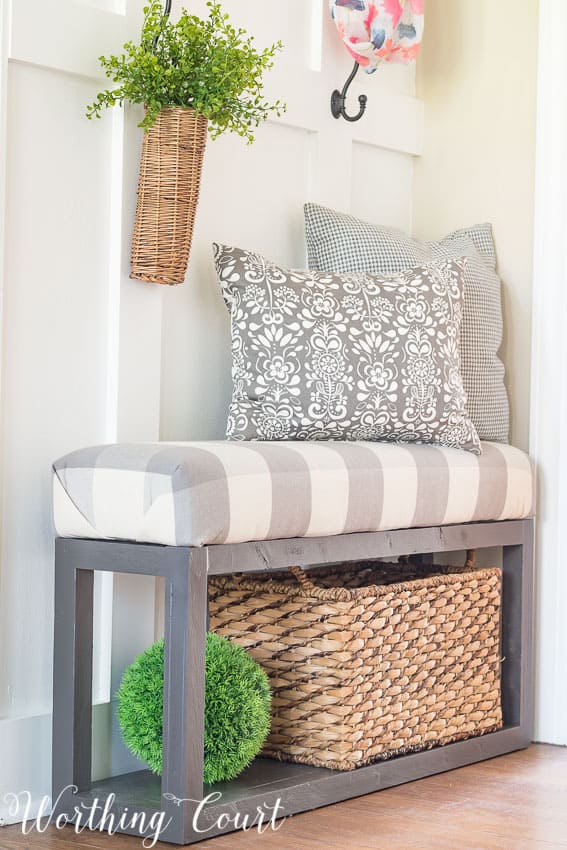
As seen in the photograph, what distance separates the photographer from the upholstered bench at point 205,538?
5.48 ft

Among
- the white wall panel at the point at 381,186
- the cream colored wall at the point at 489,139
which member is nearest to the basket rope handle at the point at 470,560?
the cream colored wall at the point at 489,139

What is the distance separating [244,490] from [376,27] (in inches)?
46.5

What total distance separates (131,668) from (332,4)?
1.41m

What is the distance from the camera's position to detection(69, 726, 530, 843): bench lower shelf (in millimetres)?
1751

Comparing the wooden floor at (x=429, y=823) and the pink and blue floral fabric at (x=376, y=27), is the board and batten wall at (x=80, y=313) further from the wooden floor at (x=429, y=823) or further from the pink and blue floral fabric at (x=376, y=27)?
the wooden floor at (x=429, y=823)

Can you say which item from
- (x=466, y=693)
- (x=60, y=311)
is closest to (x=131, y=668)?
(x=60, y=311)

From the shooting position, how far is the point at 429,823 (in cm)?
186

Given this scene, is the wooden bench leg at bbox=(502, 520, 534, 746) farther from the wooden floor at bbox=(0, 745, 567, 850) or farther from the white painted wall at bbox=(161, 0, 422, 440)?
the white painted wall at bbox=(161, 0, 422, 440)

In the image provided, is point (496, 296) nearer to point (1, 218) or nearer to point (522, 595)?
point (522, 595)

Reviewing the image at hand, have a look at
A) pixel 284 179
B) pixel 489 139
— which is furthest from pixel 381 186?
pixel 284 179

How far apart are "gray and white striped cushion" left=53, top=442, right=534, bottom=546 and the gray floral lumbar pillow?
2.4 inches

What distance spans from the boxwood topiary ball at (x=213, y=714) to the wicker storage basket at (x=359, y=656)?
0.16 meters

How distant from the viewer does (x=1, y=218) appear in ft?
5.99

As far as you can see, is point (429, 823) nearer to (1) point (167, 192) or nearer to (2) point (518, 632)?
(2) point (518, 632)
